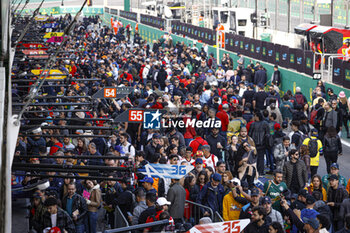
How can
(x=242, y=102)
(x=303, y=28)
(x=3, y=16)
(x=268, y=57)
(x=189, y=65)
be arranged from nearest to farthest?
(x=3, y=16)
(x=242, y=102)
(x=189, y=65)
(x=268, y=57)
(x=303, y=28)

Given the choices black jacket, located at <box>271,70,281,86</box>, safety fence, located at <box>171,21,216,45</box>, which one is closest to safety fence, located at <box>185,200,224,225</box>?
black jacket, located at <box>271,70,281,86</box>

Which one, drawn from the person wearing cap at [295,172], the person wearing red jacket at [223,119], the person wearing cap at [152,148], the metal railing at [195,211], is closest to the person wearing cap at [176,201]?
the metal railing at [195,211]

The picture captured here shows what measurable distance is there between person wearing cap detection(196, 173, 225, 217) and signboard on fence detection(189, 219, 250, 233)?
10.5 ft

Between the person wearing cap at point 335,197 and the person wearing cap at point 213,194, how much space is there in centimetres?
181

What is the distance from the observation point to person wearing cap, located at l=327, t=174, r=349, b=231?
10703mm

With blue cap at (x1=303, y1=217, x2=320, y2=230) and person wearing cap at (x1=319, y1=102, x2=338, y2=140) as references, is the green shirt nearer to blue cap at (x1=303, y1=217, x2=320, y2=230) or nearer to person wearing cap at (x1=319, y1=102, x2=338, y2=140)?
blue cap at (x1=303, y1=217, x2=320, y2=230)

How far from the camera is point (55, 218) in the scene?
→ 9.66 metres

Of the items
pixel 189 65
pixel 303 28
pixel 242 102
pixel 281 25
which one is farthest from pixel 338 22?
pixel 242 102

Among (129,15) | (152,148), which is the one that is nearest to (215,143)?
(152,148)

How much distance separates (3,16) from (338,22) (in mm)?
51306

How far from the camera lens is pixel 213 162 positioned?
1304 centimetres

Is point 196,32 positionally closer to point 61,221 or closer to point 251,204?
point 251,204

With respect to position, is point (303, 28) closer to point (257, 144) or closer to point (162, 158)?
point (257, 144)

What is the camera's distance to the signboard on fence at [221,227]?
7.39m
